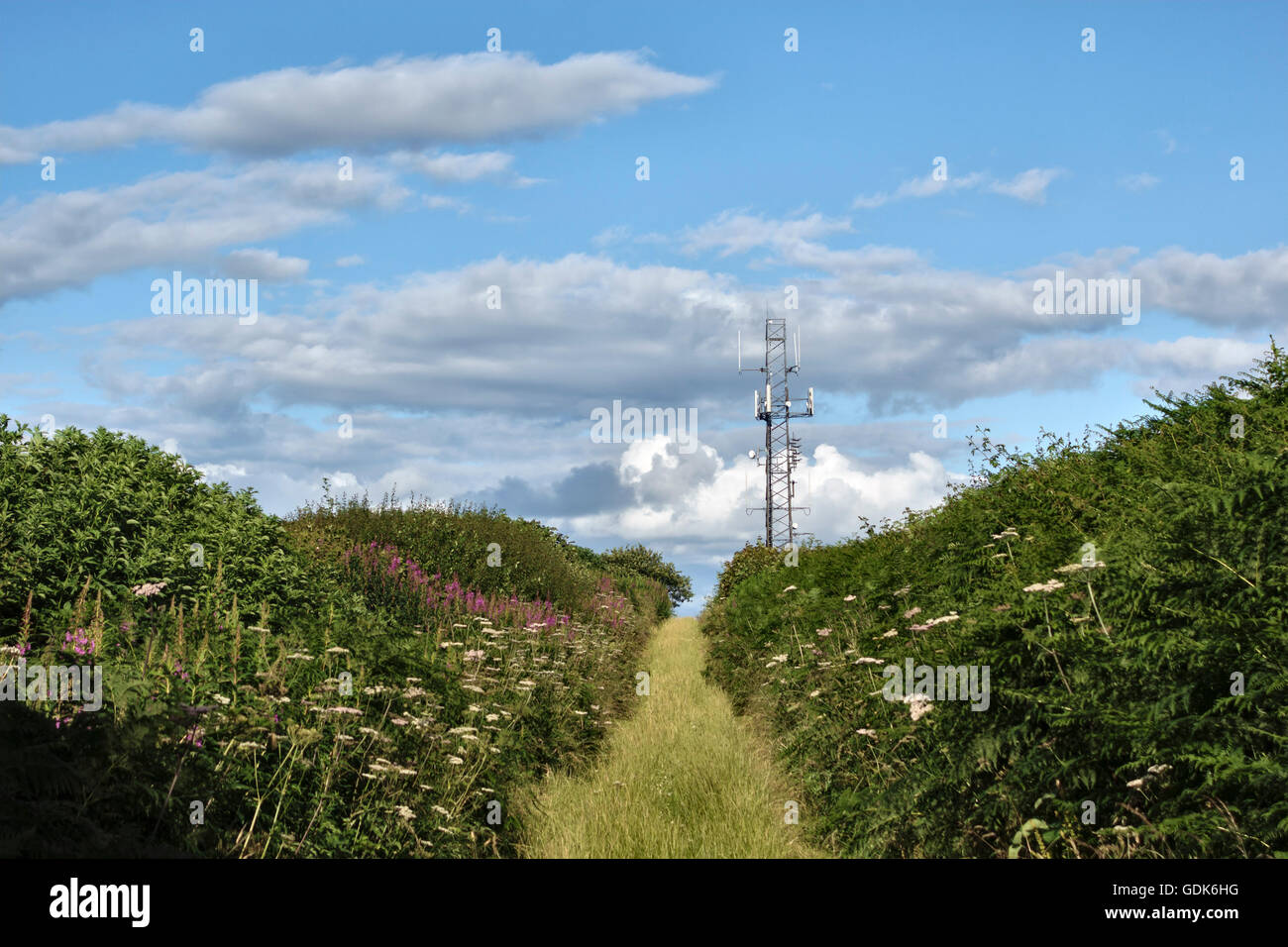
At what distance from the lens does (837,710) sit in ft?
26.0

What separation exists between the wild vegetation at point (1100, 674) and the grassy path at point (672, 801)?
439 mm

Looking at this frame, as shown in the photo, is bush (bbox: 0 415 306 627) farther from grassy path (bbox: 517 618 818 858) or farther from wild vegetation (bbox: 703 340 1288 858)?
wild vegetation (bbox: 703 340 1288 858)

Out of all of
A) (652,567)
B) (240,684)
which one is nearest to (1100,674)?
(240,684)

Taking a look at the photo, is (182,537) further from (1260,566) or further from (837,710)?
(1260,566)

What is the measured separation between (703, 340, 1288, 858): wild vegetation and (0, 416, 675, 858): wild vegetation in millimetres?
2812

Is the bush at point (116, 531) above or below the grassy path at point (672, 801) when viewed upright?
above

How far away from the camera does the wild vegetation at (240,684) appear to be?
4527mm

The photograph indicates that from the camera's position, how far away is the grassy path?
6.34m

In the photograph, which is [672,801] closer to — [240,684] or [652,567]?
[240,684]

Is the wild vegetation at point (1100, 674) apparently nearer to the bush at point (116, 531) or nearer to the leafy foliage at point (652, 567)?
the bush at point (116, 531)

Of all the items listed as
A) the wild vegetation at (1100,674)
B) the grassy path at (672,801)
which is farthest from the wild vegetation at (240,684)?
the wild vegetation at (1100,674)

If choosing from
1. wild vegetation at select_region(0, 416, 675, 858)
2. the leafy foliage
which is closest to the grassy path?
wild vegetation at select_region(0, 416, 675, 858)

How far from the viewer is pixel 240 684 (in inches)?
243
